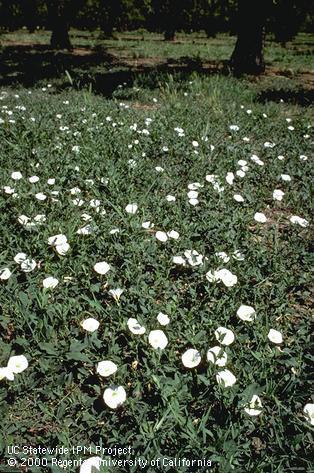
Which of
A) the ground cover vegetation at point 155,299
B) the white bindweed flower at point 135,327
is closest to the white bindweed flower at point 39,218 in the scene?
the ground cover vegetation at point 155,299

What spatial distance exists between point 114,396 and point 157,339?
1.24 feet

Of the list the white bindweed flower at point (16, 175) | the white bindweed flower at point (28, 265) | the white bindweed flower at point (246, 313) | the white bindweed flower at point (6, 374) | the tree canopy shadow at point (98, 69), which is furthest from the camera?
the tree canopy shadow at point (98, 69)

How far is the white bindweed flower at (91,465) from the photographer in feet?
4.93

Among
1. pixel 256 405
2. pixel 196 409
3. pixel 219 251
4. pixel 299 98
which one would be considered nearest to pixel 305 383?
pixel 256 405

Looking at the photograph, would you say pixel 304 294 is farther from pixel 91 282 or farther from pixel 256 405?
pixel 91 282

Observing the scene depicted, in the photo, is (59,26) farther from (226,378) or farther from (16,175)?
(226,378)

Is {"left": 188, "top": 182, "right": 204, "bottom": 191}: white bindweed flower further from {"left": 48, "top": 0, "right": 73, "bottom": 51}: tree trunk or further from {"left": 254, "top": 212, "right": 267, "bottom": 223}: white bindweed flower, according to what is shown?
{"left": 48, "top": 0, "right": 73, "bottom": 51}: tree trunk

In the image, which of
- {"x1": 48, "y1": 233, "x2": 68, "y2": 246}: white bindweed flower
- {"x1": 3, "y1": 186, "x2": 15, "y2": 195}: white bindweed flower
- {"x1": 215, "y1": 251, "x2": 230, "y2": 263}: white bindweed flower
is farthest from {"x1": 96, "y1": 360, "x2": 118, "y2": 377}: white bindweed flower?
{"x1": 3, "y1": 186, "x2": 15, "y2": 195}: white bindweed flower

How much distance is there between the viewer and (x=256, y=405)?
1710 millimetres

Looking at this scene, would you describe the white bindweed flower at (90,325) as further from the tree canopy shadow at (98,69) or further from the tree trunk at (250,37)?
the tree trunk at (250,37)

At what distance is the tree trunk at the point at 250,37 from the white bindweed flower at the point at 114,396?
389 inches

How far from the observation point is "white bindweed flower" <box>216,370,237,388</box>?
1.81 meters

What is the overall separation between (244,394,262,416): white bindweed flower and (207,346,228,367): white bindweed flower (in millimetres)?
211

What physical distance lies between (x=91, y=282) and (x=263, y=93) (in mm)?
6968
